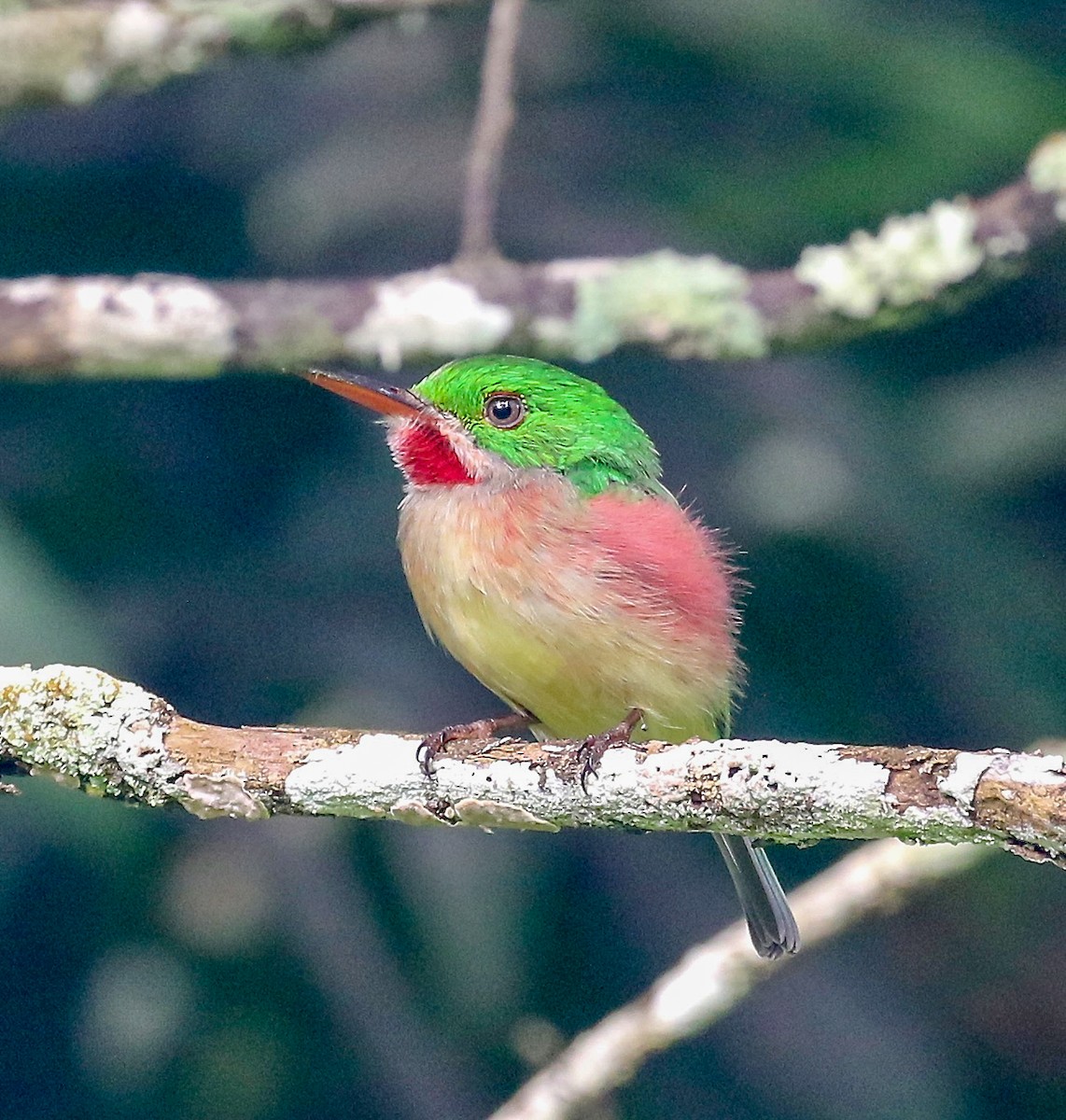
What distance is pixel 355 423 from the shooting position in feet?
16.0

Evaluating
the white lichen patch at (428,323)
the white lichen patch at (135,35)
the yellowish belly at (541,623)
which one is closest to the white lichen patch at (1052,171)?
the white lichen patch at (428,323)

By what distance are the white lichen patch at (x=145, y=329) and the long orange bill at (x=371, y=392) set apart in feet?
1.72

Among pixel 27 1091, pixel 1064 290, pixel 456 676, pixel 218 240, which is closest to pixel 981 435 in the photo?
pixel 1064 290

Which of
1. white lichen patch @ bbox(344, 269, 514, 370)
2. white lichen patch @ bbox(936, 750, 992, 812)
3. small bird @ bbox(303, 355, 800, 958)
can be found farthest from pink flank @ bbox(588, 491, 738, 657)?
white lichen patch @ bbox(936, 750, 992, 812)

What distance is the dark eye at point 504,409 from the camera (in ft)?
10.3

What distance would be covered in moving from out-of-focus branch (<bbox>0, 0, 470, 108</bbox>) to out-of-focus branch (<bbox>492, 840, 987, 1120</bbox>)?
2069 millimetres

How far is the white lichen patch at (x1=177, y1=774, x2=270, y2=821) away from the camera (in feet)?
7.61

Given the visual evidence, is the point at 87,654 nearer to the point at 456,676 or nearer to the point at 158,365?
the point at 158,365

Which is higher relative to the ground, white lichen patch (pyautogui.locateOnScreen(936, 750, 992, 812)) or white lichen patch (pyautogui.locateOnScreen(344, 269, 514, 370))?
white lichen patch (pyautogui.locateOnScreen(936, 750, 992, 812))

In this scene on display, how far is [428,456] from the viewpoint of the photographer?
3154 millimetres

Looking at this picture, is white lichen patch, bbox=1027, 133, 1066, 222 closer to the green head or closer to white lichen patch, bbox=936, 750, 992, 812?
the green head

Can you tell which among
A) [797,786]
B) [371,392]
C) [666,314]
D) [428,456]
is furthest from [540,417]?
[797,786]

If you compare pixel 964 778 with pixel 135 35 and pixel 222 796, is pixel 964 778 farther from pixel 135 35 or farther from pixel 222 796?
pixel 135 35

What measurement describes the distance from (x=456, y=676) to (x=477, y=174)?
5.26ft
